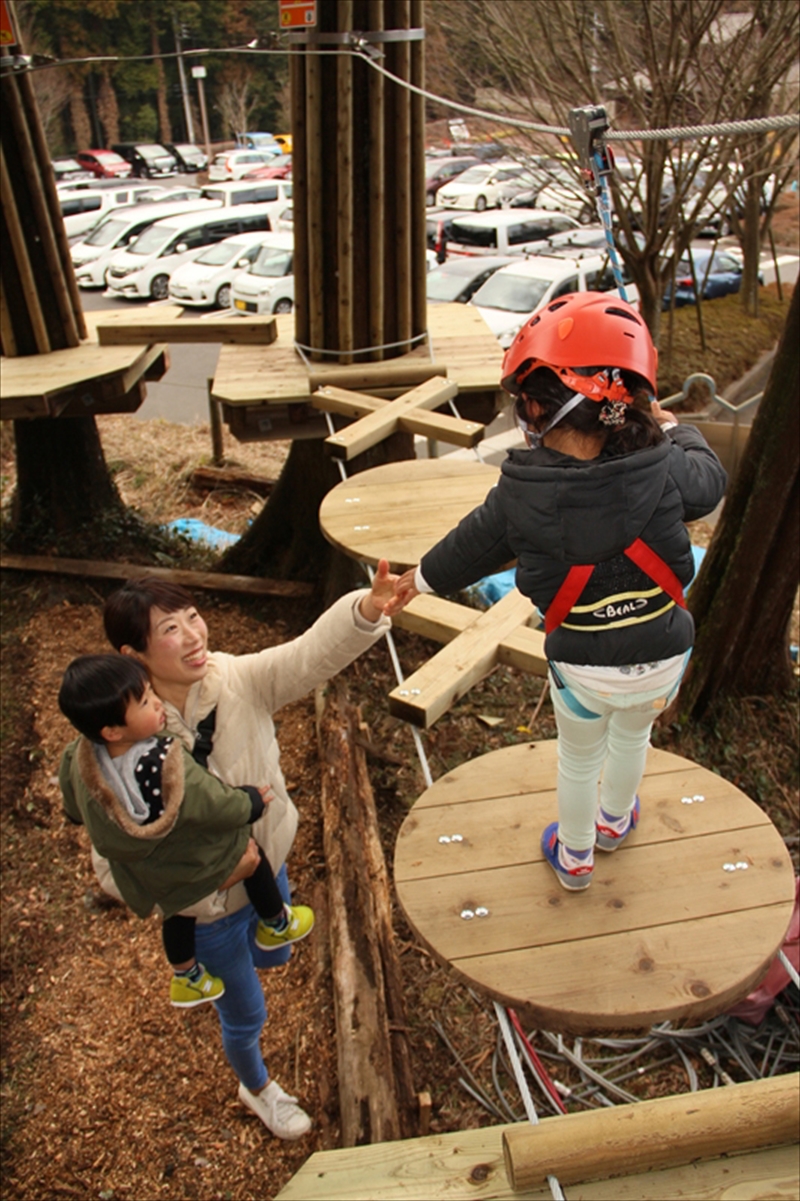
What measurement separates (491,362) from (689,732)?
2.40m

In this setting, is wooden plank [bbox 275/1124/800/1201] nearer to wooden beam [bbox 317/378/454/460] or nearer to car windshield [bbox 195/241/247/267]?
wooden beam [bbox 317/378/454/460]

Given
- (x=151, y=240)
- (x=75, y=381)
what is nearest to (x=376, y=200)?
(x=75, y=381)

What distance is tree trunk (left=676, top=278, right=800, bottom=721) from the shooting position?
4.61 m

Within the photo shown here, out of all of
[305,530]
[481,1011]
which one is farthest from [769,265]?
[481,1011]

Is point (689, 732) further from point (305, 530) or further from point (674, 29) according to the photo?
point (674, 29)

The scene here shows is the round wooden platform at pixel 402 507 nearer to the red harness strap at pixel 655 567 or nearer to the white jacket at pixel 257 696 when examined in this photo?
the white jacket at pixel 257 696

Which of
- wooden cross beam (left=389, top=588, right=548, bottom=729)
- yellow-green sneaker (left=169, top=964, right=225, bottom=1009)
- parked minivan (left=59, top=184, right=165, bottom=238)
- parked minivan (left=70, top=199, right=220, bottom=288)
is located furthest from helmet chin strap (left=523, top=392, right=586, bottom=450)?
parked minivan (left=59, top=184, right=165, bottom=238)

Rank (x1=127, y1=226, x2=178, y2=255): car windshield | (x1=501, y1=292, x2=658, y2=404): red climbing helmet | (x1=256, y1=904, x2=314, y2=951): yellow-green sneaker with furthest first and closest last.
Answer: (x1=127, y1=226, x2=178, y2=255): car windshield < (x1=256, y1=904, x2=314, y2=951): yellow-green sneaker < (x1=501, y1=292, x2=658, y2=404): red climbing helmet

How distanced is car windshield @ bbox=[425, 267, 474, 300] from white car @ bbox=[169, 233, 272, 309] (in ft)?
16.0

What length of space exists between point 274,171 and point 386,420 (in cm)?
3233

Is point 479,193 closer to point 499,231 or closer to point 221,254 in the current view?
point 499,231

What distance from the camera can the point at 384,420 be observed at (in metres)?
4.52

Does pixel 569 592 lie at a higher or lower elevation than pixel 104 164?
higher

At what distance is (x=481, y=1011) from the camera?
4020mm
